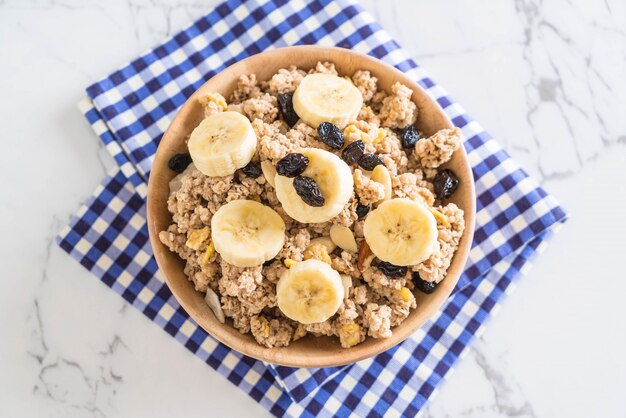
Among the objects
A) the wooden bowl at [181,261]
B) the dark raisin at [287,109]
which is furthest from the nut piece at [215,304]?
the dark raisin at [287,109]

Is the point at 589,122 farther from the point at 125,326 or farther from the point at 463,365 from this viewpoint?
the point at 125,326

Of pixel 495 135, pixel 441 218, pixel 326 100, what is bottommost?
pixel 441 218

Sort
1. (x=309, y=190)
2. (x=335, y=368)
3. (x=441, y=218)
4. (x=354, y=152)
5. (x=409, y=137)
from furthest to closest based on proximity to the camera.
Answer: (x=335, y=368) → (x=409, y=137) → (x=441, y=218) → (x=354, y=152) → (x=309, y=190)

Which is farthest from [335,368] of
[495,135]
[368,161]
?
[495,135]

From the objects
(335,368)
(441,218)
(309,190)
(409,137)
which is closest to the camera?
(309,190)

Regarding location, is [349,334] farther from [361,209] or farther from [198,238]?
[198,238]

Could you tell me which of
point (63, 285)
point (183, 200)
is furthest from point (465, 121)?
point (63, 285)

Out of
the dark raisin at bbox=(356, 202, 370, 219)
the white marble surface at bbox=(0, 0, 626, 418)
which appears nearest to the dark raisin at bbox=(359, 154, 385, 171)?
the dark raisin at bbox=(356, 202, 370, 219)
